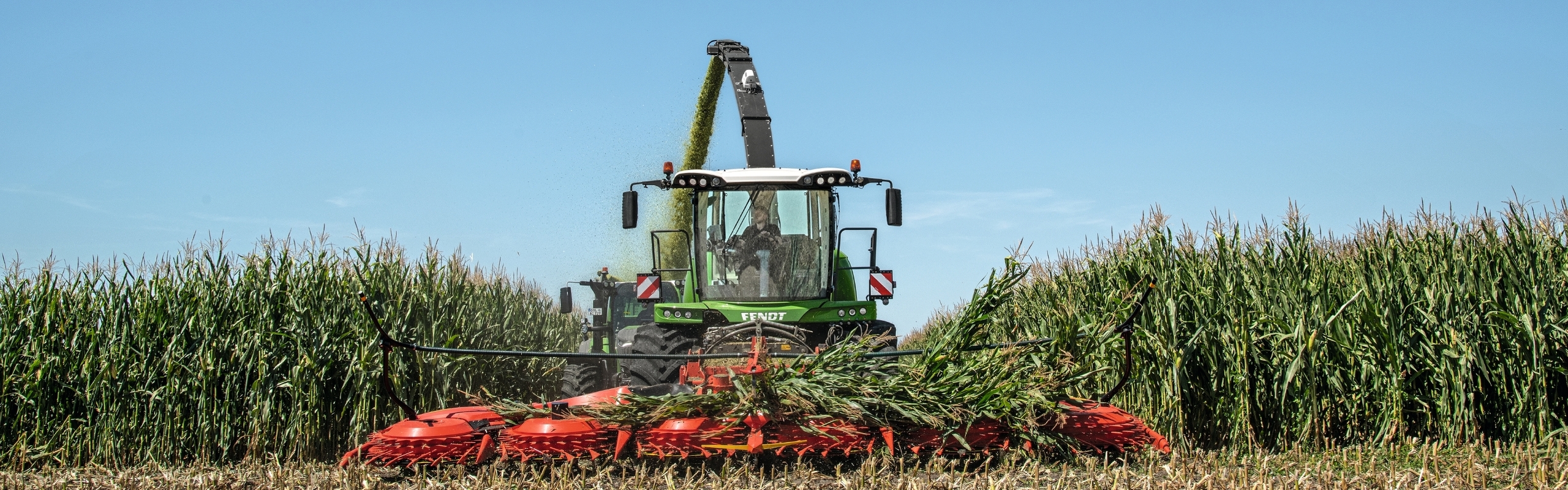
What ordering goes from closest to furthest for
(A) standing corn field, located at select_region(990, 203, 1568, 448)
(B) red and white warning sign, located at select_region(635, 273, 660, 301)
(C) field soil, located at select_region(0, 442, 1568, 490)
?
(C) field soil, located at select_region(0, 442, 1568, 490)
(A) standing corn field, located at select_region(990, 203, 1568, 448)
(B) red and white warning sign, located at select_region(635, 273, 660, 301)

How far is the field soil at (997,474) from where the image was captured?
471 centimetres

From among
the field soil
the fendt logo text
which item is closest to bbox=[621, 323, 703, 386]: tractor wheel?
the fendt logo text

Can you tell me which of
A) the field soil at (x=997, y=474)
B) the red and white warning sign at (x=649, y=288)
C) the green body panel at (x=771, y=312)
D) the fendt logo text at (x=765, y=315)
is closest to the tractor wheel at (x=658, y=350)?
the green body panel at (x=771, y=312)

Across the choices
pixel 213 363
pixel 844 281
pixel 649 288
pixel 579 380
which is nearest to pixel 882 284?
pixel 844 281

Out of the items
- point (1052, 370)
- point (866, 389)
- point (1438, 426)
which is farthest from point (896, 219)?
point (1438, 426)

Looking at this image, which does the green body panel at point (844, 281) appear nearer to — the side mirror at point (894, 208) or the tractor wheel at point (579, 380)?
the side mirror at point (894, 208)

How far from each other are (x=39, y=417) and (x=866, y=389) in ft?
20.5

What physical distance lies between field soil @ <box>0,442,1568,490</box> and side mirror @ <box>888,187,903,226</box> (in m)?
2.54

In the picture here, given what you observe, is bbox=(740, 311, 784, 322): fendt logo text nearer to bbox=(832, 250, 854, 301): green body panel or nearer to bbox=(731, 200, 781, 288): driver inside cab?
bbox=(731, 200, 781, 288): driver inside cab

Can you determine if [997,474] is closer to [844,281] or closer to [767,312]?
[767,312]

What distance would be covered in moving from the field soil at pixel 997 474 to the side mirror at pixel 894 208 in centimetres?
254

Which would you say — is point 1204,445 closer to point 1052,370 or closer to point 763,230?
point 1052,370

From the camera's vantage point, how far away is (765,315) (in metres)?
7.26

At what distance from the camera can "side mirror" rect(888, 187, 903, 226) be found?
773 centimetres
